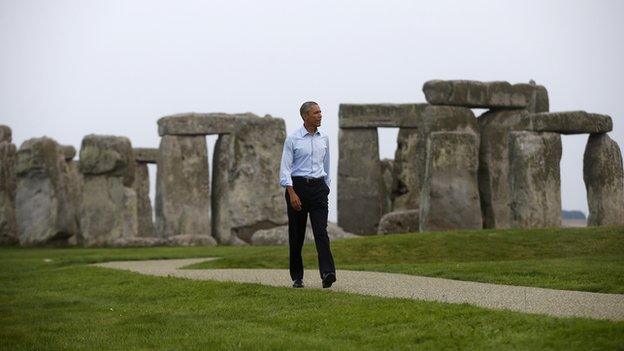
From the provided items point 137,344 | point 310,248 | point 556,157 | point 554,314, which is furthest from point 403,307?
point 556,157

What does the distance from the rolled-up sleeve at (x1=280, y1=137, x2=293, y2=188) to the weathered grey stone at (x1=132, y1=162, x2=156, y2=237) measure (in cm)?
2566

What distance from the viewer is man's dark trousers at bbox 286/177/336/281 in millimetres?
12320

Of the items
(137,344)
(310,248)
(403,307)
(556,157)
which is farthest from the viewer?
(556,157)

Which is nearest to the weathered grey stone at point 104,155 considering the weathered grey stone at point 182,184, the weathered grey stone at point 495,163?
the weathered grey stone at point 182,184

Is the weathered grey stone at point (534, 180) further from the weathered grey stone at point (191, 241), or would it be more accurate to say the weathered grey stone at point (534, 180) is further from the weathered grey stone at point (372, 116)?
the weathered grey stone at point (372, 116)

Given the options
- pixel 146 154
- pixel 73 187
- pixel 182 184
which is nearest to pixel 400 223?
pixel 182 184

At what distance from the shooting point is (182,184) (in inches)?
1300

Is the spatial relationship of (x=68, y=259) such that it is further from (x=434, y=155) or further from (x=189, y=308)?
(x=189, y=308)

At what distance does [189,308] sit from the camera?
11.7 metres

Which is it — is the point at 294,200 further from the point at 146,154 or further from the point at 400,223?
the point at 146,154

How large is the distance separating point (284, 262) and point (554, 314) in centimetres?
900

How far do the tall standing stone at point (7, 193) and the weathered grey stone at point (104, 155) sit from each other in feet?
9.19

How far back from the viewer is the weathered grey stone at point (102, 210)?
29422 mm

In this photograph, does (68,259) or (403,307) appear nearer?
(403,307)
